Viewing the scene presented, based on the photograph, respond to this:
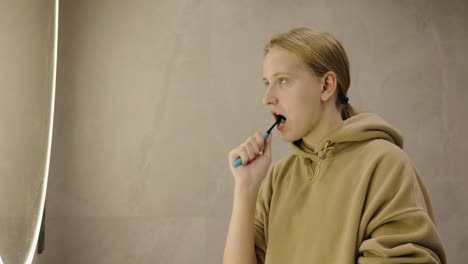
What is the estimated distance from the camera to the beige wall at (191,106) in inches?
64.6

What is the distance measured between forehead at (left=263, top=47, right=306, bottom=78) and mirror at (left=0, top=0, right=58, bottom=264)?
440 mm

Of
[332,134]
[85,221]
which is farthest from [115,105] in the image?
[332,134]

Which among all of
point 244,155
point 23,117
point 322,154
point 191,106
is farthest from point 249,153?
point 191,106

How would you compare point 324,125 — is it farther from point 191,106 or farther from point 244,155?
point 191,106

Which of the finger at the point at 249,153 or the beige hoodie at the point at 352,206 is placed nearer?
the beige hoodie at the point at 352,206

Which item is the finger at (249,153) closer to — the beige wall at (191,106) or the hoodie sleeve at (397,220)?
the hoodie sleeve at (397,220)

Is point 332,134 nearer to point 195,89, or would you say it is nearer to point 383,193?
point 383,193

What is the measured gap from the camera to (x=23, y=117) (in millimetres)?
824

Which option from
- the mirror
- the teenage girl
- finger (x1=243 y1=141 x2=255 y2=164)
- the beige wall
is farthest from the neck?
the beige wall

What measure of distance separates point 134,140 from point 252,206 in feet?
2.74

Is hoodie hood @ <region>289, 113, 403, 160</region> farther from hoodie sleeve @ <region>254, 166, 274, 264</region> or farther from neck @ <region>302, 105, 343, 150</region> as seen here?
hoodie sleeve @ <region>254, 166, 274, 264</region>

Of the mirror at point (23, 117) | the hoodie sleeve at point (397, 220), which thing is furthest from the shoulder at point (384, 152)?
the mirror at point (23, 117)

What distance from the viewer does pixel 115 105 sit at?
1675 millimetres

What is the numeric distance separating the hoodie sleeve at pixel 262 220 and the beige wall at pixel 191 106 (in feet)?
2.16
